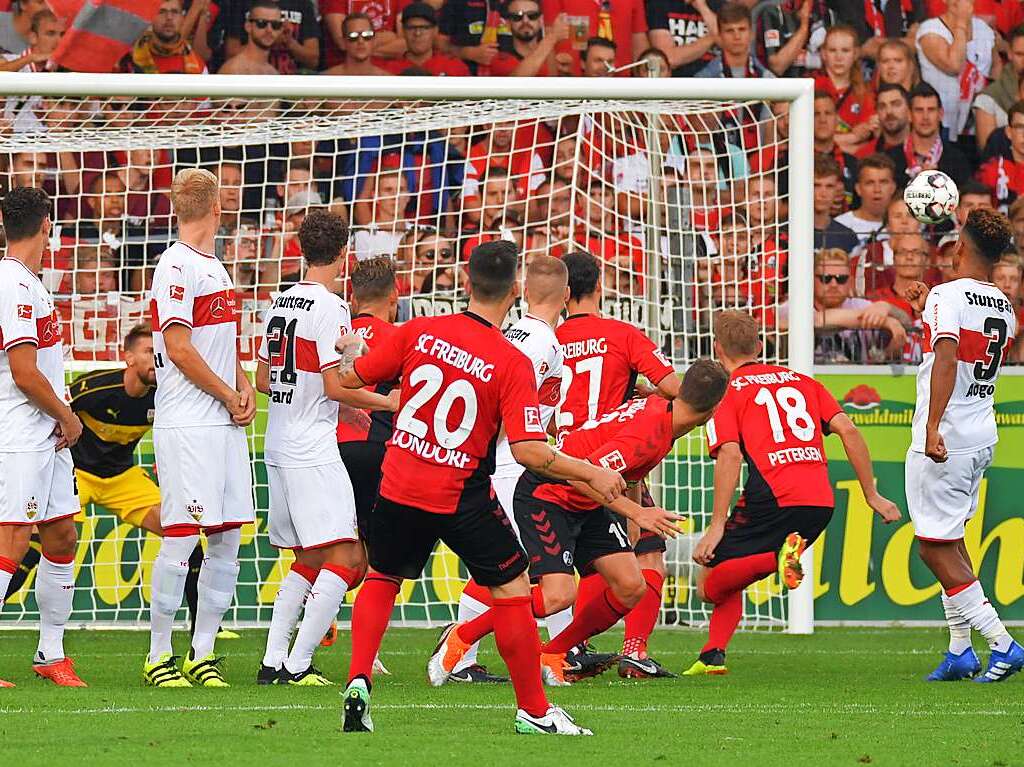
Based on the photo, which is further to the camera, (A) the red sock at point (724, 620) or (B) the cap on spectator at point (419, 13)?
(B) the cap on spectator at point (419, 13)

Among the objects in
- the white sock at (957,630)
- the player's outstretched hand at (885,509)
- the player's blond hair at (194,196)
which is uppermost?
the player's blond hair at (194,196)

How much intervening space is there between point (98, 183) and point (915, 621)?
6.89 meters

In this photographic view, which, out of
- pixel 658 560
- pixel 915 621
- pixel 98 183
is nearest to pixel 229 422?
pixel 658 560

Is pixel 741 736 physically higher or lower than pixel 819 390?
lower

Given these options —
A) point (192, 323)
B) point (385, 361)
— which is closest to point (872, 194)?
point (192, 323)

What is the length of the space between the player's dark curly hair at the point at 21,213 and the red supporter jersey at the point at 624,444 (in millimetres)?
2784

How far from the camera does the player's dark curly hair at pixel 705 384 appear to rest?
292 inches

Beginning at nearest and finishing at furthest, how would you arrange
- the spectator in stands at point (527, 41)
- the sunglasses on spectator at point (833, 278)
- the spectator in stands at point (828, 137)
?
the sunglasses on spectator at point (833, 278) < the spectator in stands at point (828, 137) < the spectator in stands at point (527, 41)

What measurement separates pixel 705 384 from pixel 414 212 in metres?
5.73

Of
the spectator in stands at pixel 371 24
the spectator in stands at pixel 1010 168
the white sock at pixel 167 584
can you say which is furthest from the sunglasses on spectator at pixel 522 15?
the white sock at pixel 167 584

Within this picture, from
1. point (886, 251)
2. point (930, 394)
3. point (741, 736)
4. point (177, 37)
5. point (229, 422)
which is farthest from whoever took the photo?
point (177, 37)

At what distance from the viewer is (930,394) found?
8.64 metres

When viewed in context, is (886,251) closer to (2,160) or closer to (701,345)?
(701,345)

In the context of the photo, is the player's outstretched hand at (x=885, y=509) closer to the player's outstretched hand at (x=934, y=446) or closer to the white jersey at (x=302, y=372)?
the player's outstretched hand at (x=934, y=446)
